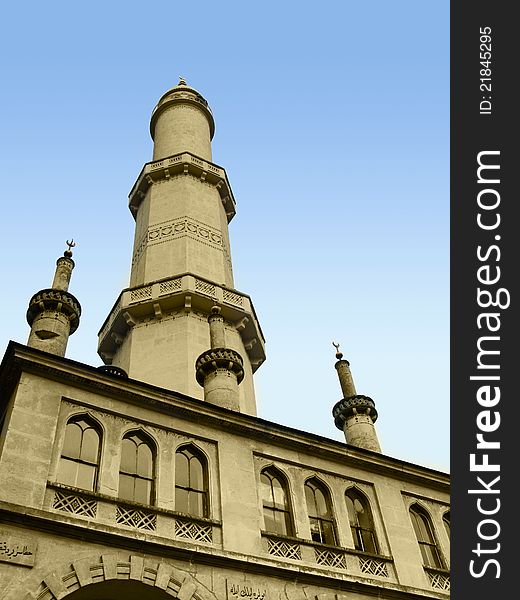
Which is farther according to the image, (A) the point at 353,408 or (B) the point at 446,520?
(A) the point at 353,408

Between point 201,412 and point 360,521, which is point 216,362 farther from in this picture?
point 360,521

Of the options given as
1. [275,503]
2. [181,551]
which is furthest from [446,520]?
[181,551]

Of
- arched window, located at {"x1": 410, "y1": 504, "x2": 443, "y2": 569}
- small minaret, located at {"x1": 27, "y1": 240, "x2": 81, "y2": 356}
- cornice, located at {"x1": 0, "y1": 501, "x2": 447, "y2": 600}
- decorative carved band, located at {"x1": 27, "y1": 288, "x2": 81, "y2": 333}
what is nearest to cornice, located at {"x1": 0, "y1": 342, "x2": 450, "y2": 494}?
arched window, located at {"x1": 410, "y1": 504, "x2": 443, "y2": 569}

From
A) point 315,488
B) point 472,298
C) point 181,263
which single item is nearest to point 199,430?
point 315,488

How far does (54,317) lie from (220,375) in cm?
467

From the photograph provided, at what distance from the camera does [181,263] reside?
26.4m

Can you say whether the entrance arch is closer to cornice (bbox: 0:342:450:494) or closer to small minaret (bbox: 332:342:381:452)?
cornice (bbox: 0:342:450:494)

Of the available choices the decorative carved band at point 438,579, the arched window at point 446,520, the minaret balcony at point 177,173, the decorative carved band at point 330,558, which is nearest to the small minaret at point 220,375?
the decorative carved band at point 330,558

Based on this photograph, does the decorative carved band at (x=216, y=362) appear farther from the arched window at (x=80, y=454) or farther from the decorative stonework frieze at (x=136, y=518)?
the decorative stonework frieze at (x=136, y=518)

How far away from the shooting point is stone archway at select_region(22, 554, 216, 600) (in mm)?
11016

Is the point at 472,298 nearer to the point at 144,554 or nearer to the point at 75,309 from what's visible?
the point at 144,554

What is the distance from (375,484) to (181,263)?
1288cm

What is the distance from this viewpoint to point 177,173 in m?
31.1

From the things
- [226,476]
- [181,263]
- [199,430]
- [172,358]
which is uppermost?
[181,263]
